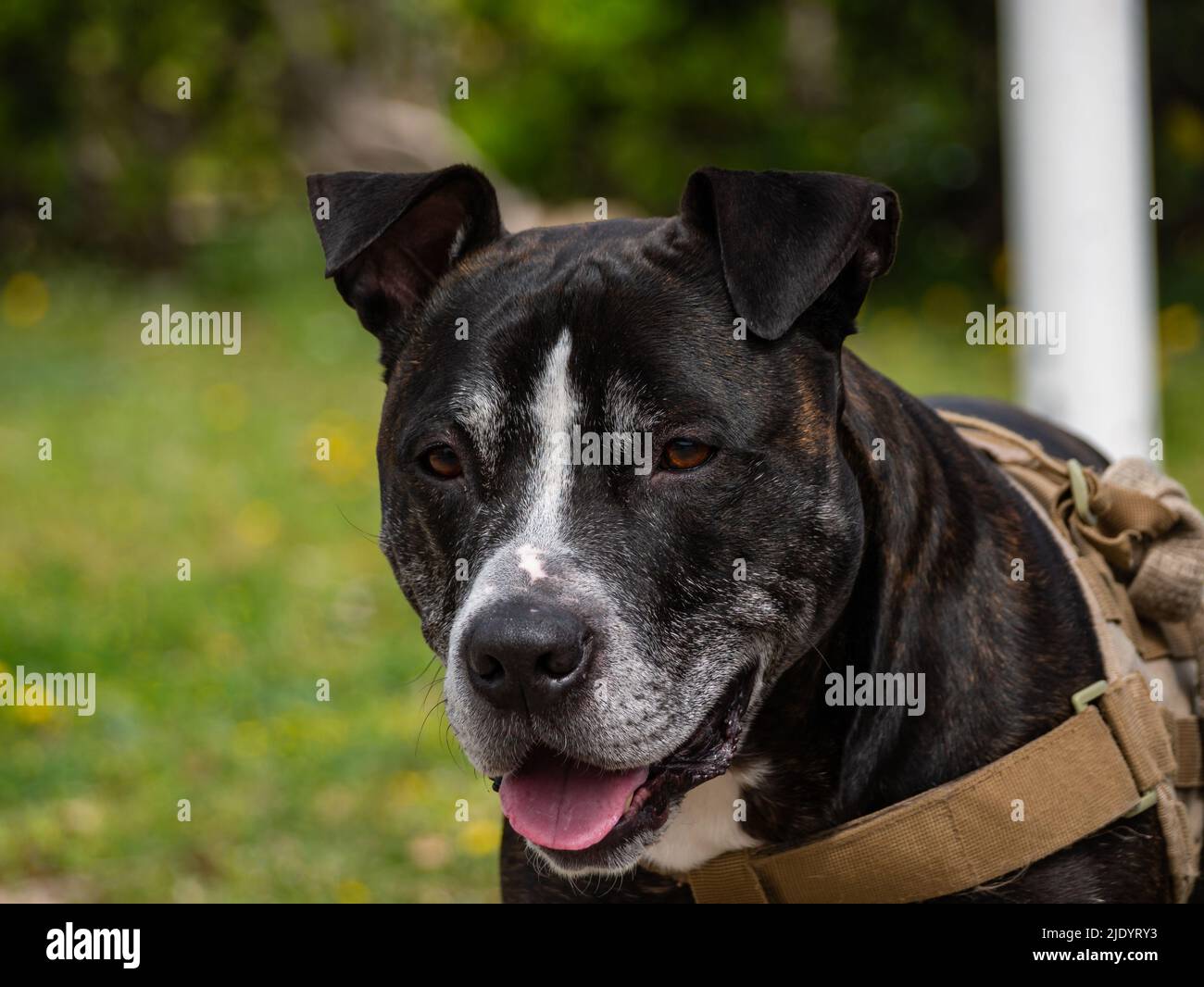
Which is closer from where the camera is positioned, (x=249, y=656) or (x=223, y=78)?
(x=249, y=656)

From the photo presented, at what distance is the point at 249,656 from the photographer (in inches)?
219

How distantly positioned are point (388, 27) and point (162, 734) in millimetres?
8275

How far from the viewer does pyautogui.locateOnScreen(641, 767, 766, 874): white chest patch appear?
9.43ft

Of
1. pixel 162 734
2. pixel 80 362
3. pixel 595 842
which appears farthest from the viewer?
pixel 80 362

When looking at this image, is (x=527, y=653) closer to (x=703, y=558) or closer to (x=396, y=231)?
(x=703, y=558)

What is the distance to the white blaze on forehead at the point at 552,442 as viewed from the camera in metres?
2.64

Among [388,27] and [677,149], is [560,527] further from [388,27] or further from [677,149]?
[388,27]

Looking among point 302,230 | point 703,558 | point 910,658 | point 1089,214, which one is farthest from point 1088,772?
point 302,230

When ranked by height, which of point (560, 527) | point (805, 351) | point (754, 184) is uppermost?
point (754, 184)

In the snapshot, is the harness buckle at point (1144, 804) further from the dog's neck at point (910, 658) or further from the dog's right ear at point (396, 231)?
the dog's right ear at point (396, 231)

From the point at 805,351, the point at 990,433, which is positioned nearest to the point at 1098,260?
the point at 990,433

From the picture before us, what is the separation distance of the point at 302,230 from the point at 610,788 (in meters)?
9.65

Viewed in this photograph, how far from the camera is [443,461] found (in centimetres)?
283

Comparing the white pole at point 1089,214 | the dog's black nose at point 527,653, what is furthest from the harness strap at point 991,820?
the white pole at point 1089,214
